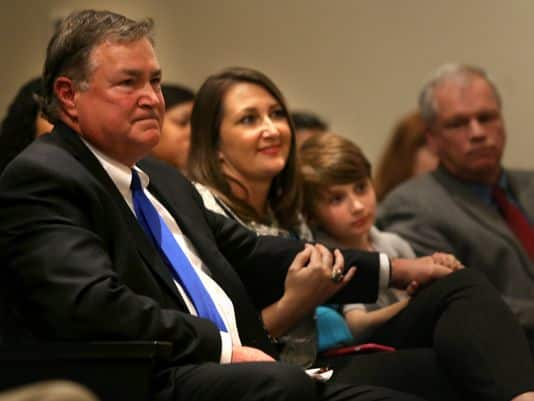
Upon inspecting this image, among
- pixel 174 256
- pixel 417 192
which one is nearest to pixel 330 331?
pixel 174 256

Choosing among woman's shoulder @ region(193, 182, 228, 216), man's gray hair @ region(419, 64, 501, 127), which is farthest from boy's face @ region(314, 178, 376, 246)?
man's gray hair @ region(419, 64, 501, 127)

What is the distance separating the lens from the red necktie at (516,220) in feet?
12.2

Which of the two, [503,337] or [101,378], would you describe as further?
[503,337]

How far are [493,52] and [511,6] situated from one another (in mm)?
226

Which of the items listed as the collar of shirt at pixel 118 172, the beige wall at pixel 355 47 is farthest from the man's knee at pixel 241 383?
the beige wall at pixel 355 47

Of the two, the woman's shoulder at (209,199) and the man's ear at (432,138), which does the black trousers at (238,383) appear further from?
the man's ear at (432,138)

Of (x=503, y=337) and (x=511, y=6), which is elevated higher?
(x=511, y=6)

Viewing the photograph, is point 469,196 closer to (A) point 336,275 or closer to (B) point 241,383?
(A) point 336,275

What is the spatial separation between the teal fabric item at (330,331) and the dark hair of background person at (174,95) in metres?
1.24

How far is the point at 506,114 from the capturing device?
16.0ft

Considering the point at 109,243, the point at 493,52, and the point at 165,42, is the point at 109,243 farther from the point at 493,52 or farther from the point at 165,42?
the point at 493,52

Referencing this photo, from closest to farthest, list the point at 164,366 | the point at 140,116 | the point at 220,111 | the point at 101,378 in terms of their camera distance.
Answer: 1. the point at 101,378
2. the point at 164,366
3. the point at 140,116
4. the point at 220,111

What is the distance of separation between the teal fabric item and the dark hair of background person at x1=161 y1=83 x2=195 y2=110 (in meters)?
1.24

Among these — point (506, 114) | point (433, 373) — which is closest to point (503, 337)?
point (433, 373)
